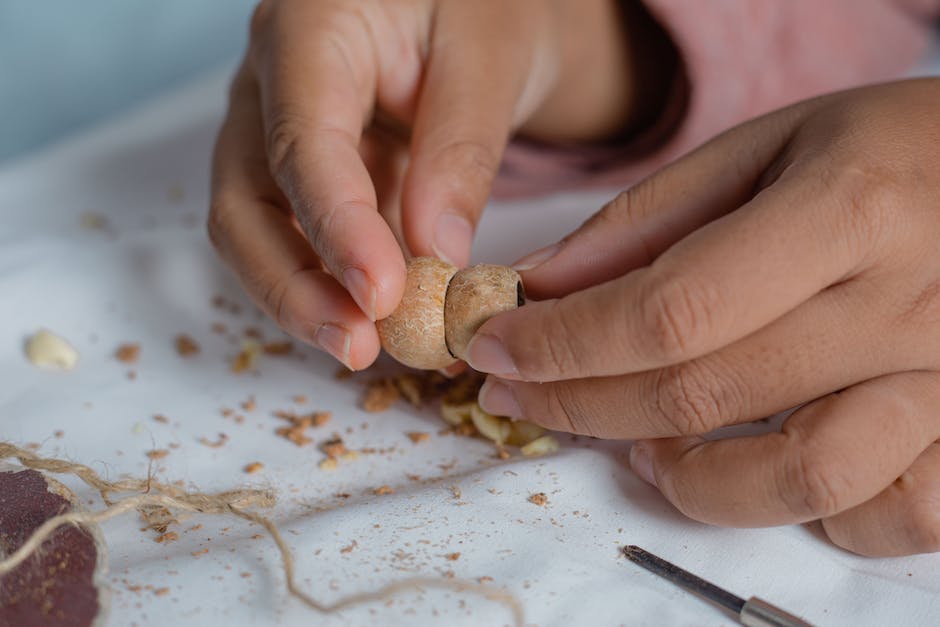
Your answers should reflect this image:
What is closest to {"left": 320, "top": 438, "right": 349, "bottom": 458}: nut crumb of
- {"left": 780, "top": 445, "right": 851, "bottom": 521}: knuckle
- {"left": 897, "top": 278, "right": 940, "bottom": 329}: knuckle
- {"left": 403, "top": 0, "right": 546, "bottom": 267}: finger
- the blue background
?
{"left": 403, "top": 0, "right": 546, "bottom": 267}: finger

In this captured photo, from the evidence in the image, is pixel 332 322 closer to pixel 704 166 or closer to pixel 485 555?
pixel 485 555

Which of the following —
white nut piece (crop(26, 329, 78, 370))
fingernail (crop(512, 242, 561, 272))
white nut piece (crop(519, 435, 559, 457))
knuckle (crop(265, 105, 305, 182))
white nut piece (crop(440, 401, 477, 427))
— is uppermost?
knuckle (crop(265, 105, 305, 182))

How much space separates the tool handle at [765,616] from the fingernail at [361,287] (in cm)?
41

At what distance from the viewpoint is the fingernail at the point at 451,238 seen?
0.96m

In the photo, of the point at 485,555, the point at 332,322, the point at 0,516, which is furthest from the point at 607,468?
the point at 0,516

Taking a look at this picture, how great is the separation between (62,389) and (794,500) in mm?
791

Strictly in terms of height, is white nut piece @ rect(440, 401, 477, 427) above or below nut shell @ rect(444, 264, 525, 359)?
below

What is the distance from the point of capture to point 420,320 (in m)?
0.88

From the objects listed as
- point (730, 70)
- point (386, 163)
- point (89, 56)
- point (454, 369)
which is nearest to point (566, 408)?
point (454, 369)

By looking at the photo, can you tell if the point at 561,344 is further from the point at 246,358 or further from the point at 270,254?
the point at 246,358

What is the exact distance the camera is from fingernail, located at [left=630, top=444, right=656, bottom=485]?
86 centimetres

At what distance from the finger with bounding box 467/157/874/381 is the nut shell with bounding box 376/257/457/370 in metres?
0.16

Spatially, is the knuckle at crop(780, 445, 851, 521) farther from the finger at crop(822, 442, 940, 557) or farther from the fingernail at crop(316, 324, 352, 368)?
the fingernail at crop(316, 324, 352, 368)

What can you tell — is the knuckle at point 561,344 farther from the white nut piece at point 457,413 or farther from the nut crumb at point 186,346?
the nut crumb at point 186,346
